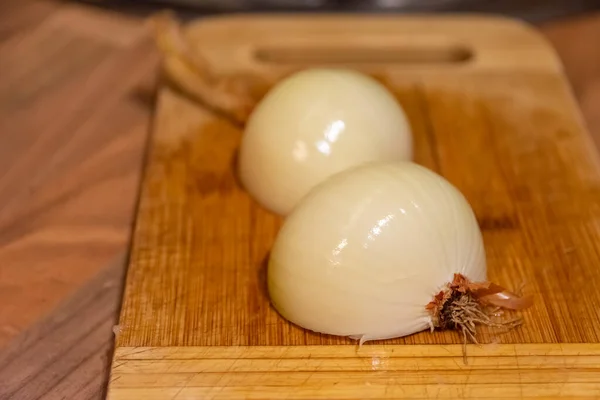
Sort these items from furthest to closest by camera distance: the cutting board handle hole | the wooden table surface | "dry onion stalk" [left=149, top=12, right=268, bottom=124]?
1. the cutting board handle hole
2. "dry onion stalk" [left=149, top=12, right=268, bottom=124]
3. the wooden table surface

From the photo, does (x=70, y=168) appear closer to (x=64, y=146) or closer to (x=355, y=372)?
(x=64, y=146)

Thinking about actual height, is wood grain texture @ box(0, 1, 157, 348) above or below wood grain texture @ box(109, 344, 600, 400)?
below

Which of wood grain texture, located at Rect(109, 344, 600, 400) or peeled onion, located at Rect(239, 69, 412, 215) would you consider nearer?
wood grain texture, located at Rect(109, 344, 600, 400)

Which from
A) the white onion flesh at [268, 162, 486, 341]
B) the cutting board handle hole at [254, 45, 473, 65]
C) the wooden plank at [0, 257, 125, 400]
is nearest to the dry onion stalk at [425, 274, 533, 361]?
the white onion flesh at [268, 162, 486, 341]

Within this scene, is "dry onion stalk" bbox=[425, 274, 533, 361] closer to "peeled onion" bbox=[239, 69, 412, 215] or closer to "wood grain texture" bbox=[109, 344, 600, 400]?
"wood grain texture" bbox=[109, 344, 600, 400]

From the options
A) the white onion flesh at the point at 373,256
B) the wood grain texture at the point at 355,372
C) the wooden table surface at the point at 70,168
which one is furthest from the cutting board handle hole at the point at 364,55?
the wood grain texture at the point at 355,372

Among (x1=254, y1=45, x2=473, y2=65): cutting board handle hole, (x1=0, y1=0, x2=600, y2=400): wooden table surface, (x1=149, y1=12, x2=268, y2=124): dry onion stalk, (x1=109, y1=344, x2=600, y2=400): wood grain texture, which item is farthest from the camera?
(x1=254, y1=45, x2=473, y2=65): cutting board handle hole

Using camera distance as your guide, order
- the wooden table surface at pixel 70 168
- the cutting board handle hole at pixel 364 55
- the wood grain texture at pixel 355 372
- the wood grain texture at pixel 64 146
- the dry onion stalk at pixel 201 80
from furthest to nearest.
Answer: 1. the cutting board handle hole at pixel 364 55
2. the dry onion stalk at pixel 201 80
3. the wood grain texture at pixel 64 146
4. the wooden table surface at pixel 70 168
5. the wood grain texture at pixel 355 372

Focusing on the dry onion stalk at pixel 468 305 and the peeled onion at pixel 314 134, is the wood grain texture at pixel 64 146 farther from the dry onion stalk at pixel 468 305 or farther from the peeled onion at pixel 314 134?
the dry onion stalk at pixel 468 305
